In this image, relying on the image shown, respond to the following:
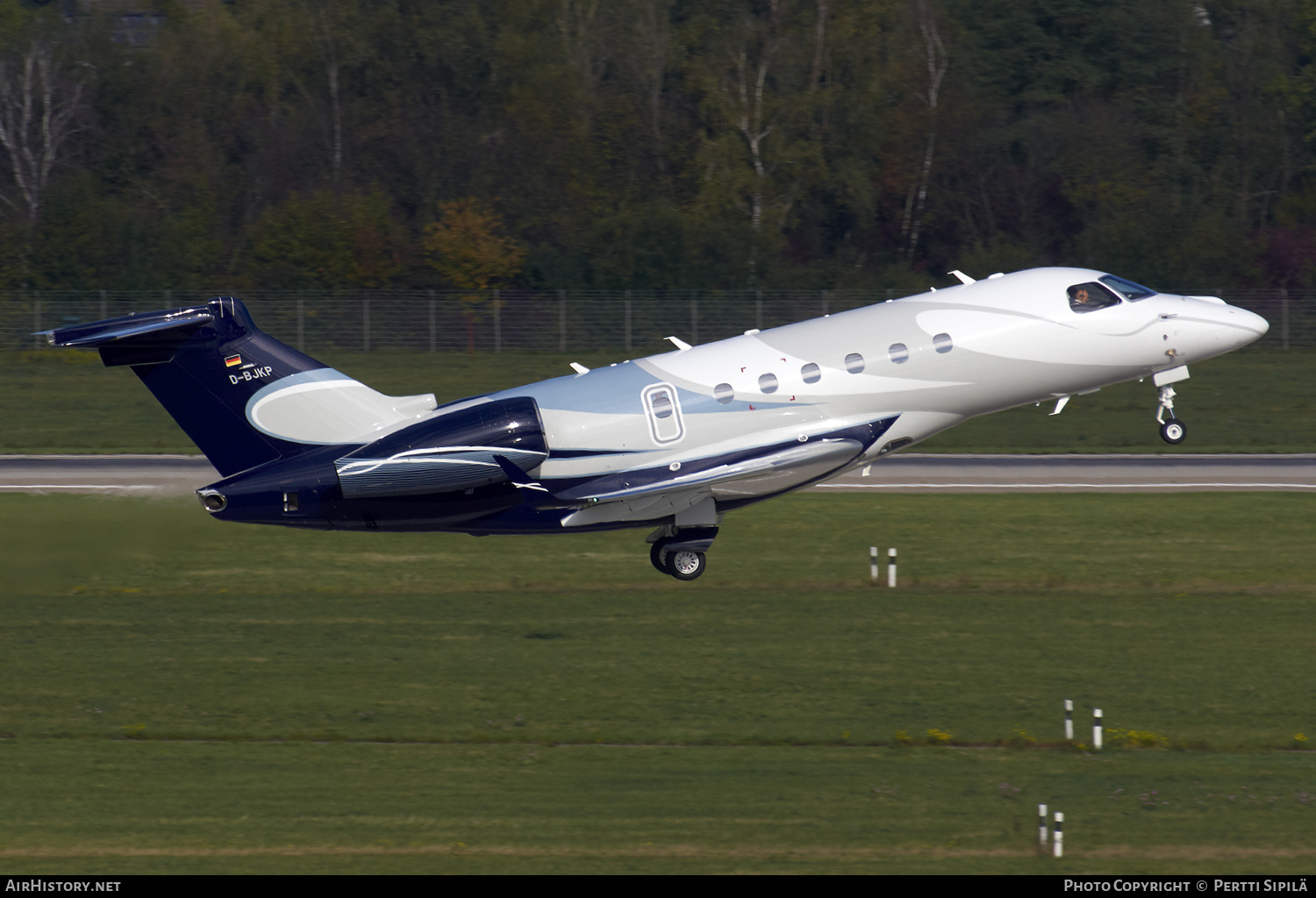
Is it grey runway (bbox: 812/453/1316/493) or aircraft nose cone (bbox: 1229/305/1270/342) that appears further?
grey runway (bbox: 812/453/1316/493)

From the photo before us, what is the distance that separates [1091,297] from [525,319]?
37.6 metres

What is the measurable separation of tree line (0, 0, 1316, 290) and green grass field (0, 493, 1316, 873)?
35.7 meters

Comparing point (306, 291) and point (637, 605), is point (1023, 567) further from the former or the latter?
point (306, 291)

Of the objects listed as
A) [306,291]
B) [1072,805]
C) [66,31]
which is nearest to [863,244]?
[306,291]

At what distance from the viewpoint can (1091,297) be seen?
2631cm

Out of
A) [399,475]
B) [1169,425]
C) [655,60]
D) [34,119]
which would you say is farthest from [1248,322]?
[34,119]

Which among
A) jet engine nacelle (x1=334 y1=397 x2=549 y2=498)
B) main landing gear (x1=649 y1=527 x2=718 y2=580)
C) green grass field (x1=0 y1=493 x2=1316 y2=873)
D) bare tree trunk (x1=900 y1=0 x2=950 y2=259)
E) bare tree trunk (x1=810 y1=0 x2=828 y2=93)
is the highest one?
bare tree trunk (x1=810 y1=0 x2=828 y2=93)

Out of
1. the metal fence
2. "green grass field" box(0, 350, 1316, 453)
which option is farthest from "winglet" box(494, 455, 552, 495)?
the metal fence

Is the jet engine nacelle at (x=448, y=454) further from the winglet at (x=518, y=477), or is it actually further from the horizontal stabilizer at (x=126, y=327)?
the horizontal stabilizer at (x=126, y=327)

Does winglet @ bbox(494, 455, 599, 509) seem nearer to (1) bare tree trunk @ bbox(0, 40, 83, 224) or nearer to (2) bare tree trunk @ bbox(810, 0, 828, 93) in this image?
(1) bare tree trunk @ bbox(0, 40, 83, 224)

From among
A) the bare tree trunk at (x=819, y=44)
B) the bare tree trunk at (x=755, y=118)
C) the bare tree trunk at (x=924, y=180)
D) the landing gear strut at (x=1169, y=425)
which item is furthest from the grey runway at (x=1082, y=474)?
the bare tree trunk at (x=819, y=44)

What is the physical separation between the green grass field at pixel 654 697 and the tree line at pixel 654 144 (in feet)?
117

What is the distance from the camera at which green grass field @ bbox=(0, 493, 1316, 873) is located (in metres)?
18.8

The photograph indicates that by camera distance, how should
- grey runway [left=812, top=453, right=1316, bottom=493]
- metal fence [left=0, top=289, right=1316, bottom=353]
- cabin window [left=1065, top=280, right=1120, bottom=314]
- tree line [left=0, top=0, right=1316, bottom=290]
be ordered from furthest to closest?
tree line [left=0, top=0, right=1316, bottom=290] < metal fence [left=0, top=289, right=1316, bottom=353] < grey runway [left=812, top=453, right=1316, bottom=493] < cabin window [left=1065, top=280, right=1120, bottom=314]
